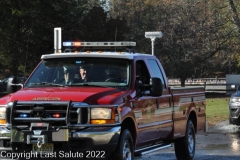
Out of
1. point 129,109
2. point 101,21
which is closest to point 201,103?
point 129,109

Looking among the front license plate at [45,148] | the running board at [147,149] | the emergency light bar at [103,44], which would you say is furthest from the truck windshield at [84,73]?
the front license plate at [45,148]

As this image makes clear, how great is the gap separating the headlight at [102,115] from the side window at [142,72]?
1694 millimetres

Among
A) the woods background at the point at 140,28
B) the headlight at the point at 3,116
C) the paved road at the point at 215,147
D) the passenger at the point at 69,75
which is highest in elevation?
the woods background at the point at 140,28

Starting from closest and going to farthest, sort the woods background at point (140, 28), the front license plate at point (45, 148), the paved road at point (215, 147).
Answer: the front license plate at point (45, 148) → the paved road at point (215, 147) → the woods background at point (140, 28)

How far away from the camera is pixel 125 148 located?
8.31 m

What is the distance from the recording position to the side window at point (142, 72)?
9.46 m

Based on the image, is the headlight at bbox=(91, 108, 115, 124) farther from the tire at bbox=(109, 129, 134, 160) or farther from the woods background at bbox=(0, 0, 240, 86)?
the woods background at bbox=(0, 0, 240, 86)

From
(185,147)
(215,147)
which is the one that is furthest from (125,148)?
(215,147)

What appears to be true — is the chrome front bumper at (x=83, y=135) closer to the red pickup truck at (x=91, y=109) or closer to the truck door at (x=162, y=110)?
the red pickup truck at (x=91, y=109)

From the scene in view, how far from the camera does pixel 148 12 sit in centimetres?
5047

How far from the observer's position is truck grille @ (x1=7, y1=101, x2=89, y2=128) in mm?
7660

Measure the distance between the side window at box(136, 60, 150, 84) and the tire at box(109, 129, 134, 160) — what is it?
136 centimetres

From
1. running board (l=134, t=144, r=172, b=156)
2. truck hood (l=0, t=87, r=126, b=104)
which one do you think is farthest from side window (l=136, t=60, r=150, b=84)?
running board (l=134, t=144, r=172, b=156)

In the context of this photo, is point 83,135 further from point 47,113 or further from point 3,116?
point 3,116
